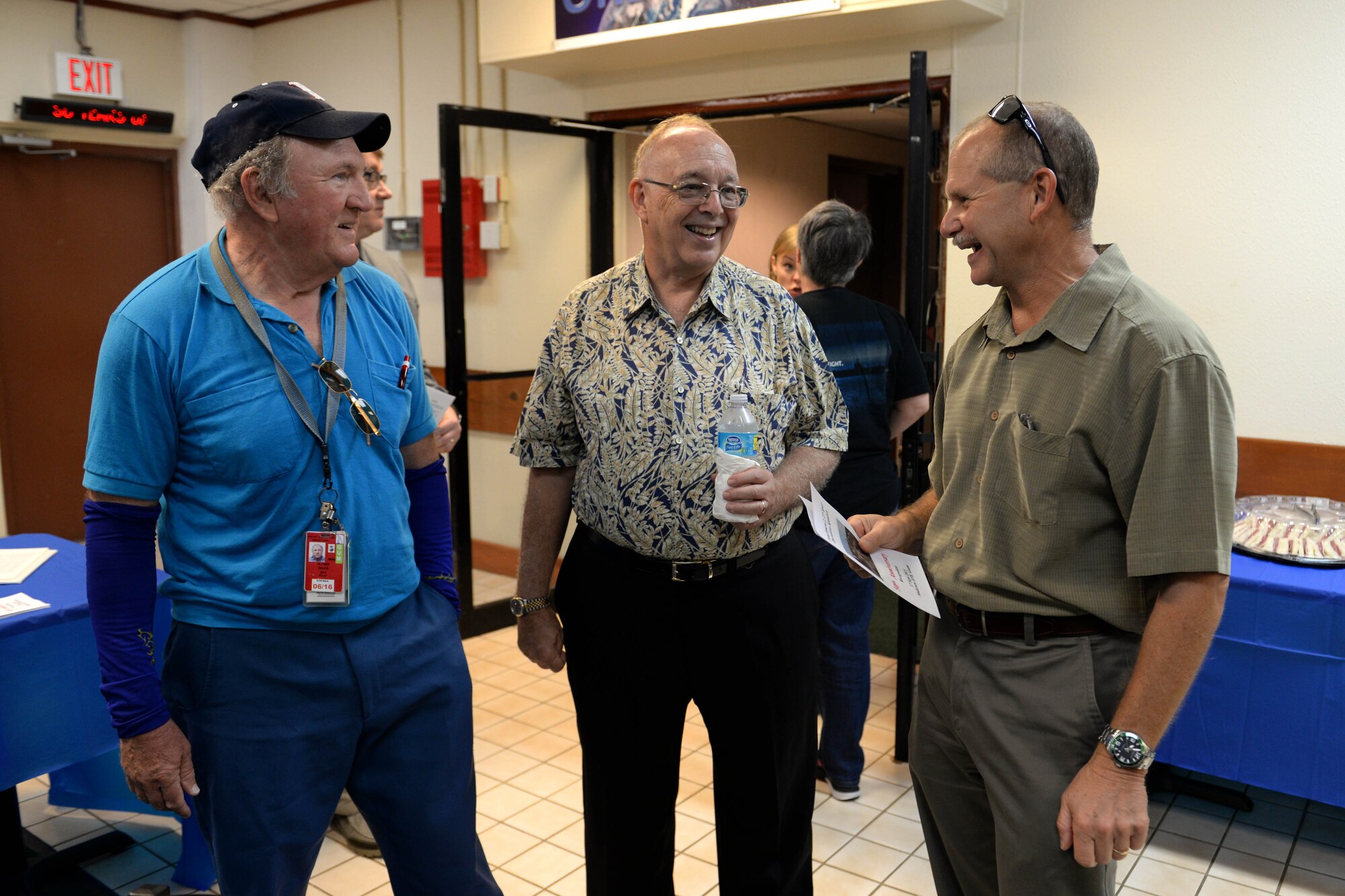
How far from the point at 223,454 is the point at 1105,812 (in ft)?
4.40

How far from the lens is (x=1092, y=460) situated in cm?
146

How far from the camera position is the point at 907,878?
2.79 m

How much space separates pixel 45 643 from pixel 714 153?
71.7 inches

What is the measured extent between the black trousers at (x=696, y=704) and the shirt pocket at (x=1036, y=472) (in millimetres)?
606

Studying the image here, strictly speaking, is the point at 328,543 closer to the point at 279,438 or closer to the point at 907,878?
the point at 279,438

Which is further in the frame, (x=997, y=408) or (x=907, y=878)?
(x=907, y=878)

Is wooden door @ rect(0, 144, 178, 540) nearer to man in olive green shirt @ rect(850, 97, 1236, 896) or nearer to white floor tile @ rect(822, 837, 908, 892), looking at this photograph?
white floor tile @ rect(822, 837, 908, 892)

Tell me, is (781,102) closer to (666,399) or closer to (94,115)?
(666,399)

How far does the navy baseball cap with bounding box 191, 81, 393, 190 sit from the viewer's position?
5.20ft

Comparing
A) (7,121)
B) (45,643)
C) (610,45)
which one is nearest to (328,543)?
(45,643)

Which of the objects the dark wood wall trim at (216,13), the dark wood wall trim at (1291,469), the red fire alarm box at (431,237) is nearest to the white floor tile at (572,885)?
the dark wood wall trim at (1291,469)

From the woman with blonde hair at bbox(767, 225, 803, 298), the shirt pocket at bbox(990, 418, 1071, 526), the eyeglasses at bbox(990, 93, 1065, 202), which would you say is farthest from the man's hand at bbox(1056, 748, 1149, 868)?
the woman with blonde hair at bbox(767, 225, 803, 298)

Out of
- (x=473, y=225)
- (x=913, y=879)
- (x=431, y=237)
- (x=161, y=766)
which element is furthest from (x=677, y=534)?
(x=431, y=237)

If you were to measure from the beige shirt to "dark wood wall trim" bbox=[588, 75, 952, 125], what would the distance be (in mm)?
2589
